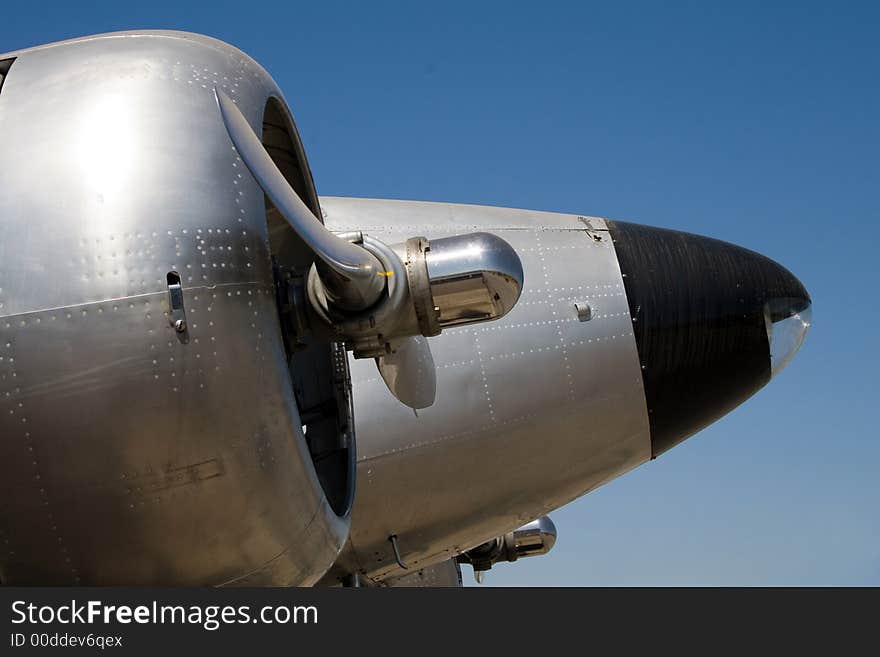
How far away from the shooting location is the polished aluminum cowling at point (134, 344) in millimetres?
6707

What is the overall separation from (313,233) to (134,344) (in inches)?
54.2

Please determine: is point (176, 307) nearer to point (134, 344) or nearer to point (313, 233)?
point (134, 344)

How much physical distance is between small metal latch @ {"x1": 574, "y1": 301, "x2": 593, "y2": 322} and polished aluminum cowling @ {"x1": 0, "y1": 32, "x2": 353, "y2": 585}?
14.7ft

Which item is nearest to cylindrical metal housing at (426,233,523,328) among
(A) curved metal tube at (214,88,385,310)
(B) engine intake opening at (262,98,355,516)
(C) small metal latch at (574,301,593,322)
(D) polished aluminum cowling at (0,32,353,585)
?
(A) curved metal tube at (214,88,385,310)

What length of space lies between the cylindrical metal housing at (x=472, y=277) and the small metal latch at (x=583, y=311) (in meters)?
3.37

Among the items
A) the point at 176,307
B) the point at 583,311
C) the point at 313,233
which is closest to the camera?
the point at 176,307

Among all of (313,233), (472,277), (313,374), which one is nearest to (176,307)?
(313,233)

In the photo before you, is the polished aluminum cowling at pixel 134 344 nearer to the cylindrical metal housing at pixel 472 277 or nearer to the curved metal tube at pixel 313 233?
the curved metal tube at pixel 313 233

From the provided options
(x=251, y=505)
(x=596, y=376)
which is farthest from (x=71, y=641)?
(x=596, y=376)

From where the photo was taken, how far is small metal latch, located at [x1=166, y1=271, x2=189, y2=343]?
22.5 ft

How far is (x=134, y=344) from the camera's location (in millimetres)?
6758

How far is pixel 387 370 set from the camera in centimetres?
898

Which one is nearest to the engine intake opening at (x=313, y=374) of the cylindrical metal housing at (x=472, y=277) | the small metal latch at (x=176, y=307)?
the cylindrical metal housing at (x=472, y=277)

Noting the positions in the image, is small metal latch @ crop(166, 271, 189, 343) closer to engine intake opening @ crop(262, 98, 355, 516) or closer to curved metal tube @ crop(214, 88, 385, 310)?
curved metal tube @ crop(214, 88, 385, 310)
